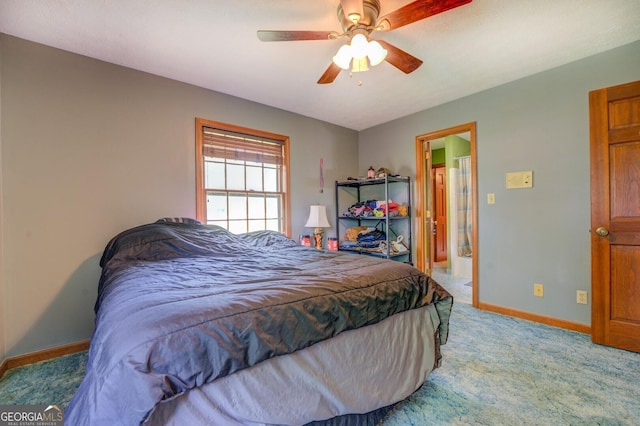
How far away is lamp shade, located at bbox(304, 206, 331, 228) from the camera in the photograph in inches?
141

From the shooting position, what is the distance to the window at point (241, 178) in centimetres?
298

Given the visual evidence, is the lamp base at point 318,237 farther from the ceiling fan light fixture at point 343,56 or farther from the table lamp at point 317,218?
the ceiling fan light fixture at point 343,56

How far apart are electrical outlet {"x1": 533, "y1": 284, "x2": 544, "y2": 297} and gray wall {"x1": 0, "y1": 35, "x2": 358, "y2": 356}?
363 centimetres

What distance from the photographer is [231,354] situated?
3.06 ft

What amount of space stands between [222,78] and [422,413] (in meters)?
3.15

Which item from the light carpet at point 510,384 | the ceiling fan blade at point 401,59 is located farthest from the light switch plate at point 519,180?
the ceiling fan blade at point 401,59

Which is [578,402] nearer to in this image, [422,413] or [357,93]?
[422,413]

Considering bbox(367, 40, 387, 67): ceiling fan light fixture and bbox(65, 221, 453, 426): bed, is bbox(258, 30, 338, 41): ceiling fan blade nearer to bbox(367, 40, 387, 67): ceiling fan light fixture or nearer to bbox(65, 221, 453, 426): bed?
bbox(367, 40, 387, 67): ceiling fan light fixture

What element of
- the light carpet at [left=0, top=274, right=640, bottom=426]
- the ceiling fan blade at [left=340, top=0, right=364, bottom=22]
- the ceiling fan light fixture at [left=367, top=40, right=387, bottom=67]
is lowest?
the light carpet at [left=0, top=274, right=640, bottom=426]

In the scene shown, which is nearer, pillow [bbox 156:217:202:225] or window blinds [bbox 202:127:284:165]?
pillow [bbox 156:217:202:225]

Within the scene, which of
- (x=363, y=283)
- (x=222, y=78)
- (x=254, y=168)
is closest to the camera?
(x=363, y=283)

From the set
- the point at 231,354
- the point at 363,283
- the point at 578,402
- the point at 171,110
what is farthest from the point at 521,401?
the point at 171,110

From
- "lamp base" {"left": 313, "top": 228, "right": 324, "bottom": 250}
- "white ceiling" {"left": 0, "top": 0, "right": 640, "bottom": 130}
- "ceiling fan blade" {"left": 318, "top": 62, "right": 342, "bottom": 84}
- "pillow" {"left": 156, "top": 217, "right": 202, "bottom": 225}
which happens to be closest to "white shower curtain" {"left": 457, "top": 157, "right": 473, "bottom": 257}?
"white ceiling" {"left": 0, "top": 0, "right": 640, "bottom": 130}

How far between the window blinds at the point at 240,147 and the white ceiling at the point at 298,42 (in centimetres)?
50
